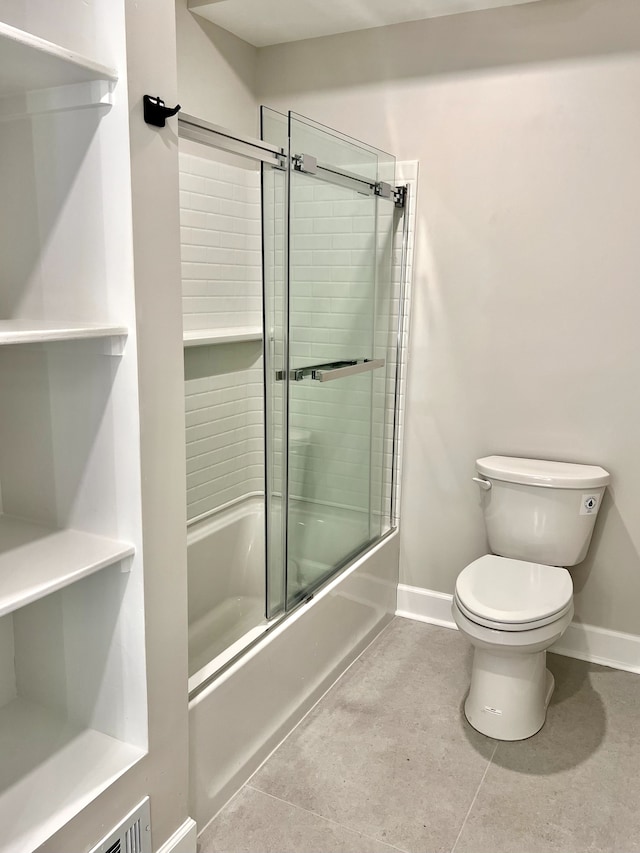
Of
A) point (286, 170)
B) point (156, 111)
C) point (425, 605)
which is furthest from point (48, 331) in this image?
point (425, 605)

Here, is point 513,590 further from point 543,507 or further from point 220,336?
point 220,336

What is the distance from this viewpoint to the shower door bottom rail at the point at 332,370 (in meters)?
2.10

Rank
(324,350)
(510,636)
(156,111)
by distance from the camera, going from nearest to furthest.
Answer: (156,111) → (510,636) → (324,350)

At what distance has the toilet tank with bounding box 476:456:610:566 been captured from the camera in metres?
2.35

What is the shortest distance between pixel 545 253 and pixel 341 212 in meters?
0.77

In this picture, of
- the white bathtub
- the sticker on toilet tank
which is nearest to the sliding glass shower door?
the white bathtub

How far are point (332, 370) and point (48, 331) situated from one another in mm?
1230

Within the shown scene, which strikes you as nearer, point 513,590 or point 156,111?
point 156,111

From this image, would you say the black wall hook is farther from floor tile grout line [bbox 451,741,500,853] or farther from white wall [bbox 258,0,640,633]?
floor tile grout line [bbox 451,741,500,853]

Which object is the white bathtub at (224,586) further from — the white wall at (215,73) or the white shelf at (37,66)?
the white wall at (215,73)

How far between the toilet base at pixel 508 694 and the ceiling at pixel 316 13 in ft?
7.14

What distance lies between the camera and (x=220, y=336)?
2.52 meters

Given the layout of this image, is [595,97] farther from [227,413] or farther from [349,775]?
[349,775]

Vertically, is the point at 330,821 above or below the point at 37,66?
below
